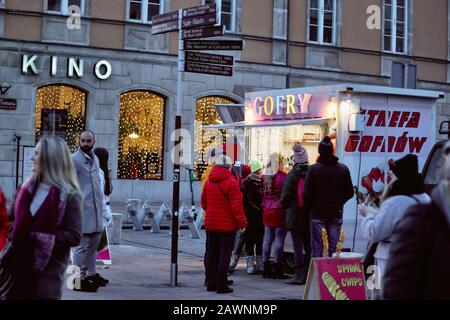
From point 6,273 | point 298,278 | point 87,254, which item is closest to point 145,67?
point 298,278

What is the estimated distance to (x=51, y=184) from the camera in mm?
5512

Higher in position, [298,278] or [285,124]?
[285,124]

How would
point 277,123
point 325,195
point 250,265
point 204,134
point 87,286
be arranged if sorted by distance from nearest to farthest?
point 87,286 → point 325,195 → point 250,265 → point 277,123 → point 204,134

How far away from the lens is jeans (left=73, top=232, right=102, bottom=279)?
32.6ft

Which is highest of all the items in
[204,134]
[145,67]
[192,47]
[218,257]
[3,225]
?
[145,67]

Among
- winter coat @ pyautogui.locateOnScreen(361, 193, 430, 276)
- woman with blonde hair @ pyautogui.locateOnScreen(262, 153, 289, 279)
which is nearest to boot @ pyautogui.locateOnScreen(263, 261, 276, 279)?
woman with blonde hair @ pyautogui.locateOnScreen(262, 153, 289, 279)

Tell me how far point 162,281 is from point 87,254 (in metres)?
1.55

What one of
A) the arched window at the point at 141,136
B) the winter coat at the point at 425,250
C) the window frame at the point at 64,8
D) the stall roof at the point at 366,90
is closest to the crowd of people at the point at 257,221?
the winter coat at the point at 425,250

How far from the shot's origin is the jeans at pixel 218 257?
10.2 meters

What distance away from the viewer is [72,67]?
2311 cm

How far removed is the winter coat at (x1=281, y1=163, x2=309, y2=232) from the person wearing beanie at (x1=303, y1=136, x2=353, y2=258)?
457 mm

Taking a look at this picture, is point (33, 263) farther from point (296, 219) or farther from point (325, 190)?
point (296, 219)

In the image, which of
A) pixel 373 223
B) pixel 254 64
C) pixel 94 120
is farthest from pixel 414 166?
pixel 254 64
